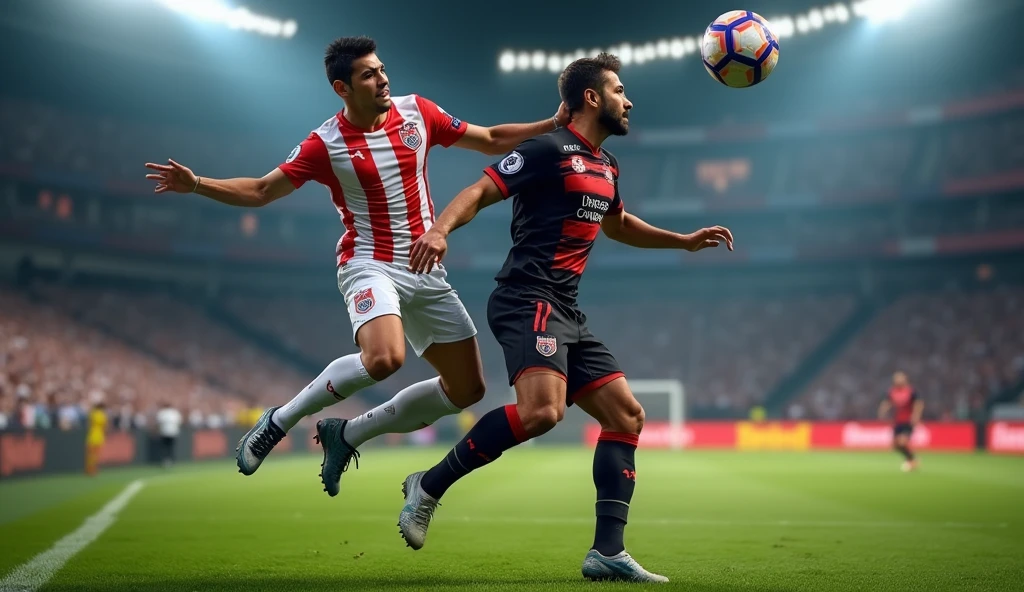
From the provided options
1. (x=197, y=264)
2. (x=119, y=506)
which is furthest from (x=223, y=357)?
(x=119, y=506)

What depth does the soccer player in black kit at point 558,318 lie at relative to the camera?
5457mm

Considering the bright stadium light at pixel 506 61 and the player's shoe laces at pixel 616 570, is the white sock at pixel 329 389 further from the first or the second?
the bright stadium light at pixel 506 61

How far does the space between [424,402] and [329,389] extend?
0.61 meters

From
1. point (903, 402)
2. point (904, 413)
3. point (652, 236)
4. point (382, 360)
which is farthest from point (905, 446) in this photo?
point (382, 360)

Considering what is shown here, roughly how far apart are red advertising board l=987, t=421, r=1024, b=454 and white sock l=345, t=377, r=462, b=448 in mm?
26985

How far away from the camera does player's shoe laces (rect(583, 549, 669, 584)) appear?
214 inches

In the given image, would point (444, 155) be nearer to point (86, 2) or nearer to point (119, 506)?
point (86, 2)

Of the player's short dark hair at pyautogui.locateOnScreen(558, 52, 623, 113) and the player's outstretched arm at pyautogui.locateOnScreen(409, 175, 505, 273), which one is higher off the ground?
the player's short dark hair at pyautogui.locateOnScreen(558, 52, 623, 113)

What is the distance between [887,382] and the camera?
3909cm

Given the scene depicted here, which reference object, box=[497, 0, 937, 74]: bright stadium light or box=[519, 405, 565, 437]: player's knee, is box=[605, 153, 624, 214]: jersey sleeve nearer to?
box=[519, 405, 565, 437]: player's knee

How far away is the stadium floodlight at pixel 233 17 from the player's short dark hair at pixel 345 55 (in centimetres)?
3171

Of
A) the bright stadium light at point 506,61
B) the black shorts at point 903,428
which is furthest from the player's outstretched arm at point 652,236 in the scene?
the bright stadium light at point 506,61

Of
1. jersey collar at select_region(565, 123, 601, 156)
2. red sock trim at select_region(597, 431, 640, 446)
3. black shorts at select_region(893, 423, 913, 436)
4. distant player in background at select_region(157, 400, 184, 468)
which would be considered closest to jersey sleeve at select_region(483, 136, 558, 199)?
jersey collar at select_region(565, 123, 601, 156)

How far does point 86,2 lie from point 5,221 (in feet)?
28.3
